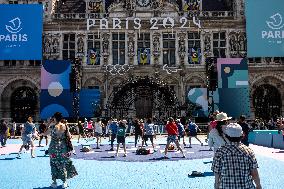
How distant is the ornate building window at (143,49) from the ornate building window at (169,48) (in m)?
1.68

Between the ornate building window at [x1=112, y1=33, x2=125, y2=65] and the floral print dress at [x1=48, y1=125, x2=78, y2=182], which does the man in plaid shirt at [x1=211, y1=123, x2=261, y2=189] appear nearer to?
the floral print dress at [x1=48, y1=125, x2=78, y2=182]

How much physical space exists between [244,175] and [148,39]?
36605mm

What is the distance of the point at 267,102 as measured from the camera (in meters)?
40.4

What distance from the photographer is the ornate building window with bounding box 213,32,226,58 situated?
1607 inches

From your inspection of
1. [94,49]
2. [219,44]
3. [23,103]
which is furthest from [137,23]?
[23,103]

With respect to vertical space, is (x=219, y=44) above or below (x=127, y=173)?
above

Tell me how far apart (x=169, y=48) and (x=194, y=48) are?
8.40 feet

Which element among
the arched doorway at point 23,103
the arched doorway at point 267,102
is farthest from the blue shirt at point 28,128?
the arched doorway at point 267,102

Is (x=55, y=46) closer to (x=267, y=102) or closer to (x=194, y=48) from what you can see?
(x=194, y=48)

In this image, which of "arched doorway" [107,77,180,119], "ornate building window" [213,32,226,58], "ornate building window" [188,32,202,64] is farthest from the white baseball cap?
"ornate building window" [213,32,226,58]

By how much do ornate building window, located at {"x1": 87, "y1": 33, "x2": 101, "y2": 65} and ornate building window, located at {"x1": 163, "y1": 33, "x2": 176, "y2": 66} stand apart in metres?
6.78

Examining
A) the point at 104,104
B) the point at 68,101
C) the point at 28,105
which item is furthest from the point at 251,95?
the point at 28,105

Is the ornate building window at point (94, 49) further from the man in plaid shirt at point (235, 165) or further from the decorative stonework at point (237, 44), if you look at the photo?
the man in plaid shirt at point (235, 165)

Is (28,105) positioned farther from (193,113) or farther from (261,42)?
(261,42)
